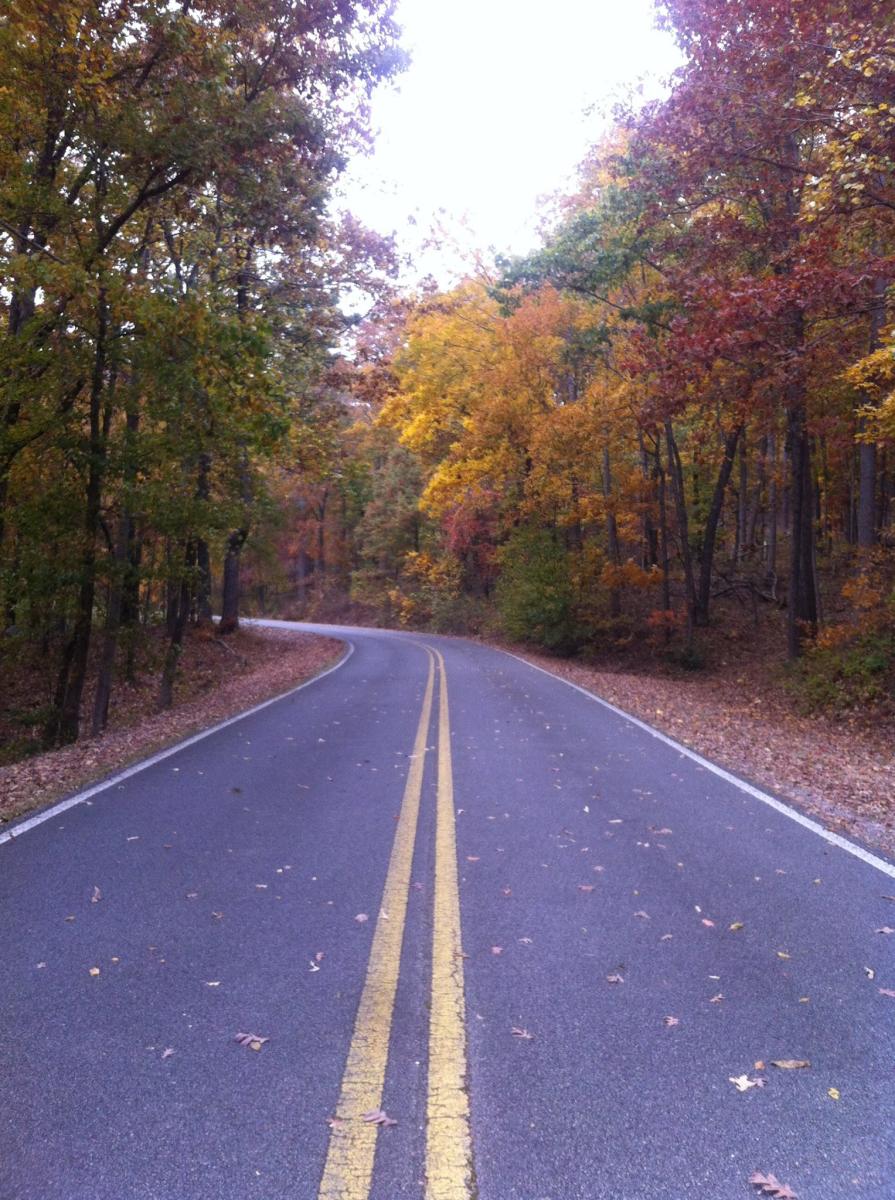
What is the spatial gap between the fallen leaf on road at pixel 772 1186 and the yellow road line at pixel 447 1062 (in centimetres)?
89

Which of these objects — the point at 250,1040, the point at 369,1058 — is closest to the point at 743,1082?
the point at 369,1058

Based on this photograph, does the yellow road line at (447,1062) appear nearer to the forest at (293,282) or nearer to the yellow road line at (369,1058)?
the yellow road line at (369,1058)

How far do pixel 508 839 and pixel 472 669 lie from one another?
14.9 metres

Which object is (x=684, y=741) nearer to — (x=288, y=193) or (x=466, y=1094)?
(x=466, y=1094)

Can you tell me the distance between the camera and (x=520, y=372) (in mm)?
26438

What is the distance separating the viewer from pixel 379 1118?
2959mm

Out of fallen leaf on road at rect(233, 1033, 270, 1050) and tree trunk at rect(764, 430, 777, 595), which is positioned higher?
tree trunk at rect(764, 430, 777, 595)

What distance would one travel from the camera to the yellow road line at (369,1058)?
8.77 feet

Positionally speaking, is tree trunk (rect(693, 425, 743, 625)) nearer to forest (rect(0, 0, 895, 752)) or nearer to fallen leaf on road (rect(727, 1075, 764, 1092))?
forest (rect(0, 0, 895, 752))

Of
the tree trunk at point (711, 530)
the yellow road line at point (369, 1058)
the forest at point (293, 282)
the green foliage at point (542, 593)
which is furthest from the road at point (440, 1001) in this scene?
the green foliage at point (542, 593)

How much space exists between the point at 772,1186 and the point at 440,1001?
157cm

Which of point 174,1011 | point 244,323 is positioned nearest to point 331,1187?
point 174,1011

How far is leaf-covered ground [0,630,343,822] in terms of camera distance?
8992mm

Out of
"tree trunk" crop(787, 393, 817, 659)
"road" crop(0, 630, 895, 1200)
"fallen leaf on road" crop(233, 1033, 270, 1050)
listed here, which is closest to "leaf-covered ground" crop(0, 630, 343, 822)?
"road" crop(0, 630, 895, 1200)
